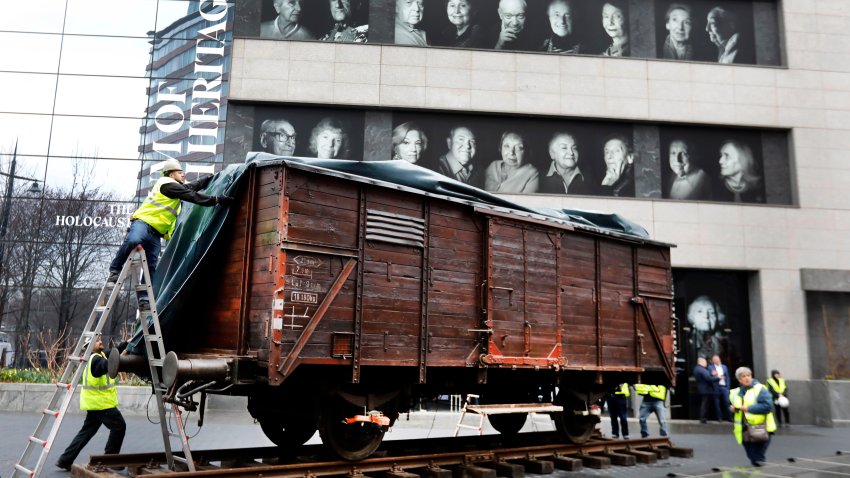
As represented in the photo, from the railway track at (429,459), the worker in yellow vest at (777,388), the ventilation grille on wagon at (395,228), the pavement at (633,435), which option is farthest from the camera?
the worker in yellow vest at (777,388)

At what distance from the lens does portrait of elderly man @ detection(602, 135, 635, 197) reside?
20109 millimetres

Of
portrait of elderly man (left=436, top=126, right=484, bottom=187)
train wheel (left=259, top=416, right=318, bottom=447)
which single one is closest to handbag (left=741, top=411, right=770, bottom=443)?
train wheel (left=259, top=416, right=318, bottom=447)

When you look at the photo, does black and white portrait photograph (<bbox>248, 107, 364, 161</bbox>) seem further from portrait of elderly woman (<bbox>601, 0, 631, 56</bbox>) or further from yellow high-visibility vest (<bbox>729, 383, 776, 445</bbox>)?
yellow high-visibility vest (<bbox>729, 383, 776, 445</bbox>)

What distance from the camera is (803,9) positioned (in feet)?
68.8

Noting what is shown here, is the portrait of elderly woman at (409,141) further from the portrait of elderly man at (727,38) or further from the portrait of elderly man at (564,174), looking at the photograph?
the portrait of elderly man at (727,38)

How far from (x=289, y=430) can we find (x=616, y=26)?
17.4 metres

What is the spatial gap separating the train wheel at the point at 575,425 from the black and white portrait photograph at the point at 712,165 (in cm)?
1133

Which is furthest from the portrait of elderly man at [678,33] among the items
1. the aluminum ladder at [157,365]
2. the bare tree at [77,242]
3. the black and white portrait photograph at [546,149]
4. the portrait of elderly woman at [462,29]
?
the bare tree at [77,242]

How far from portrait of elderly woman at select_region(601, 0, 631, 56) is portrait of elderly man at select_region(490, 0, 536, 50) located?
2619 millimetres

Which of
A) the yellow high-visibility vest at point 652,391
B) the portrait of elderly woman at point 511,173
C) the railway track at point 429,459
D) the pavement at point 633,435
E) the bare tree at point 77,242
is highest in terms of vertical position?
the portrait of elderly woman at point 511,173

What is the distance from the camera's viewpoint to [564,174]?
2003 cm

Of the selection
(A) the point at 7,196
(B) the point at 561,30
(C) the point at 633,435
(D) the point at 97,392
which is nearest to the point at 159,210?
(D) the point at 97,392

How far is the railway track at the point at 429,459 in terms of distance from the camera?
710cm

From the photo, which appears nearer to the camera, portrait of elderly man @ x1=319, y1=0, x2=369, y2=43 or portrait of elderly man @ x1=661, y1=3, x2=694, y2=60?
portrait of elderly man @ x1=319, y1=0, x2=369, y2=43
